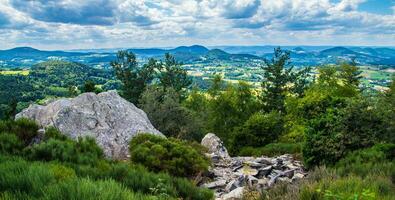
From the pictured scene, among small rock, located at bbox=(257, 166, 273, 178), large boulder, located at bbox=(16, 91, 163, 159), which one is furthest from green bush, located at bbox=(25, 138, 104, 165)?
large boulder, located at bbox=(16, 91, 163, 159)

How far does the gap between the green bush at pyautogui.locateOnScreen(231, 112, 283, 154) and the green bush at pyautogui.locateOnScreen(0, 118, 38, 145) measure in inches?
1012

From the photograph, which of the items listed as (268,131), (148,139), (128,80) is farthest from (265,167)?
(128,80)

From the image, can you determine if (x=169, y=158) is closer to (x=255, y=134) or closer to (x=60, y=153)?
(x=60, y=153)

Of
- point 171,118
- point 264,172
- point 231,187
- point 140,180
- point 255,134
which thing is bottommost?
point 255,134

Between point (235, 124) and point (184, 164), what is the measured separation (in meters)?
38.9

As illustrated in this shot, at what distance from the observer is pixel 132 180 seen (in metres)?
9.01

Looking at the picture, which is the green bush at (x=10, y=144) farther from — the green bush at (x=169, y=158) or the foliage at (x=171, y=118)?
the foliage at (x=171, y=118)

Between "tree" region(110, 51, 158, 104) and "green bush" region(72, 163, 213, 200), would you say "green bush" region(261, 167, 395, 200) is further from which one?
"tree" region(110, 51, 158, 104)

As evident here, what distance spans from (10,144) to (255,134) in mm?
29222

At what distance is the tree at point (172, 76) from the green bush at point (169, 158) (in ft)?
164

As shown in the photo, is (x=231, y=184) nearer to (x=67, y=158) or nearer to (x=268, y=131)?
(x=67, y=158)

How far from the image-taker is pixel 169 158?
17.2m

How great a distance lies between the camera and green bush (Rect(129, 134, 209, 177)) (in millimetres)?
16594

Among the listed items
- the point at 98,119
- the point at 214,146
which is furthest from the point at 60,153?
the point at 214,146
